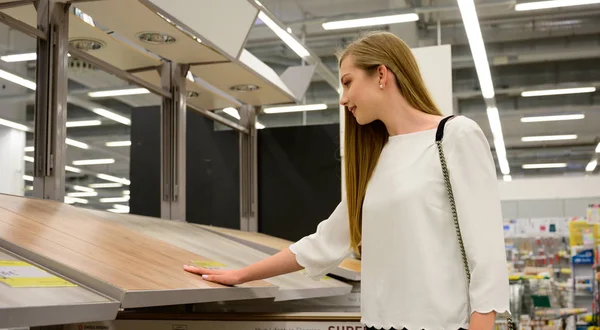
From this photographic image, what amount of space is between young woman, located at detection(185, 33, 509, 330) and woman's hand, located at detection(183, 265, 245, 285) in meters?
0.48

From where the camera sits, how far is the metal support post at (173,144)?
174 inches

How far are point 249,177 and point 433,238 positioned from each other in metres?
4.39

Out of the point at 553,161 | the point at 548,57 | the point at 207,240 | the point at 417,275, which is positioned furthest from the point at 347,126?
the point at 553,161

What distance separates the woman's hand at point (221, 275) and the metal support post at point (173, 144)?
2.19m

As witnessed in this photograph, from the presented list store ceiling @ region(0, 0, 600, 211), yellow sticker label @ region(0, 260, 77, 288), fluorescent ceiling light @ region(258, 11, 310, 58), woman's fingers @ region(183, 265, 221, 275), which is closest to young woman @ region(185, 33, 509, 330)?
woman's fingers @ region(183, 265, 221, 275)

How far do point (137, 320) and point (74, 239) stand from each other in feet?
1.55

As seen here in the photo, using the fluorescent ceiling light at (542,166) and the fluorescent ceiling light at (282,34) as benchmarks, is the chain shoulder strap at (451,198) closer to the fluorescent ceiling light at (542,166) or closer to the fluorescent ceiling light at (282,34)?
the fluorescent ceiling light at (282,34)

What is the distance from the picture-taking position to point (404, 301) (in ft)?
5.28

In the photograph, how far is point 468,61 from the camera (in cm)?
1062

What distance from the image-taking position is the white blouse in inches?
60.0

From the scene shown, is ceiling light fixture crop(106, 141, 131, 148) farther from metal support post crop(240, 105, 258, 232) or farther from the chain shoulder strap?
the chain shoulder strap

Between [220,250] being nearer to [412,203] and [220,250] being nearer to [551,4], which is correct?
[412,203]

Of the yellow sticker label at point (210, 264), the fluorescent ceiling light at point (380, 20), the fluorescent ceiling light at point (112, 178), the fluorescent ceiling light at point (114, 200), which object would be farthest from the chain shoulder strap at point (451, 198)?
the fluorescent ceiling light at point (114, 200)

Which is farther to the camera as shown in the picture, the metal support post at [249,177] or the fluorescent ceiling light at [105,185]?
the fluorescent ceiling light at [105,185]
